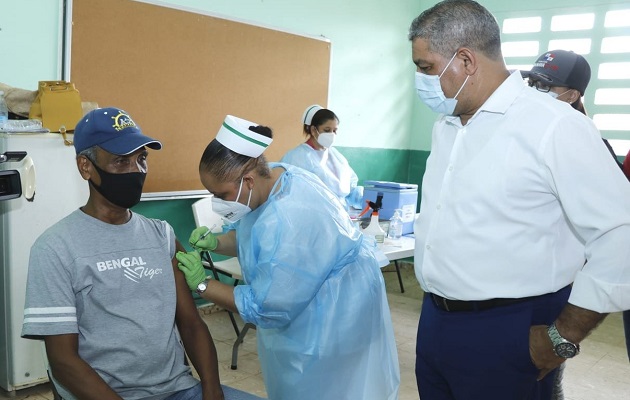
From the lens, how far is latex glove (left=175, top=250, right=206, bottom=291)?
1506 millimetres

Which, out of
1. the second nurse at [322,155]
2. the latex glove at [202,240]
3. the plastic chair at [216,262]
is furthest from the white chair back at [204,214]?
the latex glove at [202,240]

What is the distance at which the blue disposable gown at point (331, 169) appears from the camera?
3.86 m

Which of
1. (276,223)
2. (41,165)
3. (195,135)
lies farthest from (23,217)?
(276,223)

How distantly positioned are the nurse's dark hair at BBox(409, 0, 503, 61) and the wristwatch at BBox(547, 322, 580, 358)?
628mm

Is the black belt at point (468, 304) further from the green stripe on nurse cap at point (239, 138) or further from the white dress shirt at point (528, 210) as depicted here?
the green stripe on nurse cap at point (239, 138)

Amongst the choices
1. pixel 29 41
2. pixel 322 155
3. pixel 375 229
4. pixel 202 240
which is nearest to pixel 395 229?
pixel 375 229

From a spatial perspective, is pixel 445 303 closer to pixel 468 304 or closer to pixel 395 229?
pixel 468 304

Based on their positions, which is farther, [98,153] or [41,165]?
[41,165]

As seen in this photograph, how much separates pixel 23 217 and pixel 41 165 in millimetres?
247

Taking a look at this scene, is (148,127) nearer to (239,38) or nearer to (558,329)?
(239,38)

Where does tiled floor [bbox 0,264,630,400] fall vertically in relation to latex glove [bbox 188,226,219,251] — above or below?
below

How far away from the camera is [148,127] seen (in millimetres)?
3309

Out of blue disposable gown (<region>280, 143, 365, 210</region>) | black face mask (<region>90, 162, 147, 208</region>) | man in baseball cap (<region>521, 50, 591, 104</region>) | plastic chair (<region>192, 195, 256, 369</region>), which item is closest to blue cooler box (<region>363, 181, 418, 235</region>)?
blue disposable gown (<region>280, 143, 365, 210</region>)

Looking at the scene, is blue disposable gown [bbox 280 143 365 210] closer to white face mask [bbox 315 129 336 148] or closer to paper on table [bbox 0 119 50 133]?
white face mask [bbox 315 129 336 148]
